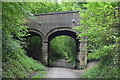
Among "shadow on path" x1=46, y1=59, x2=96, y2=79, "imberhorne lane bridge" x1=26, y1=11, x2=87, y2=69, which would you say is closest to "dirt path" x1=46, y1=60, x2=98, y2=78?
"shadow on path" x1=46, y1=59, x2=96, y2=79

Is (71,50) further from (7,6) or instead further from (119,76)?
(7,6)

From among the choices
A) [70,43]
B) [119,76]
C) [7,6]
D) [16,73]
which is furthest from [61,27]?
[7,6]

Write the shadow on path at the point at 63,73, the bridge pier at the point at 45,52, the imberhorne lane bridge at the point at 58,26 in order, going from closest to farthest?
the shadow on path at the point at 63,73 → the imberhorne lane bridge at the point at 58,26 → the bridge pier at the point at 45,52

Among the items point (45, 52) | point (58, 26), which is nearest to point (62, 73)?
point (45, 52)

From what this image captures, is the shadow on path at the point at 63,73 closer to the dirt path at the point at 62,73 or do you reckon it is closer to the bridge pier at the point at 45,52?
the dirt path at the point at 62,73

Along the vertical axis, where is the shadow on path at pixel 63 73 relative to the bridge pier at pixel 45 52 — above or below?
below

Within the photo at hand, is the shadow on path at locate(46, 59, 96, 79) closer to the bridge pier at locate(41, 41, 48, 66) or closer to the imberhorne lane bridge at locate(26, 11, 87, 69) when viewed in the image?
the imberhorne lane bridge at locate(26, 11, 87, 69)

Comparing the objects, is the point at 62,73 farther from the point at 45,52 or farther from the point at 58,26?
the point at 58,26

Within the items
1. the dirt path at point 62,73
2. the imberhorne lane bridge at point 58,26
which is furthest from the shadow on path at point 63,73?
the imberhorne lane bridge at point 58,26

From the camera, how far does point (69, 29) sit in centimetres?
1594

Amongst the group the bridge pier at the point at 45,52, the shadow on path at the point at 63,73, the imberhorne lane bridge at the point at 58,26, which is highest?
the imberhorne lane bridge at the point at 58,26

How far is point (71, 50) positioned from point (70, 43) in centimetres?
96

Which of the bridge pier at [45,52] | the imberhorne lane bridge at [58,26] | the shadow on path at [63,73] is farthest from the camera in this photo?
the bridge pier at [45,52]

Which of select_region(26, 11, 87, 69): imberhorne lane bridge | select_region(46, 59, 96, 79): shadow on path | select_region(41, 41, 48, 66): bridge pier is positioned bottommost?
select_region(46, 59, 96, 79): shadow on path
